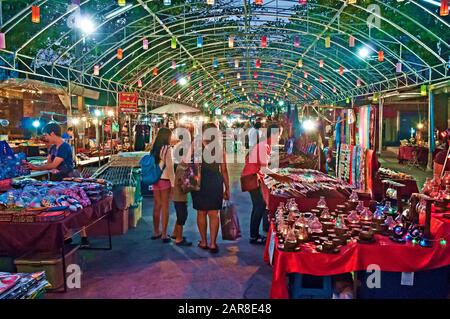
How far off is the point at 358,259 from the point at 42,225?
3175 mm

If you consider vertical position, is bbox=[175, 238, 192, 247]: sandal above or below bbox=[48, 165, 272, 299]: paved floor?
above

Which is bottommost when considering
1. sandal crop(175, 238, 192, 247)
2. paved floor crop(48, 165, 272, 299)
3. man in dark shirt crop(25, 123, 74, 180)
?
paved floor crop(48, 165, 272, 299)

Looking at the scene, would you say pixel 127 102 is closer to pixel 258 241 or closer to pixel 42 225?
pixel 258 241

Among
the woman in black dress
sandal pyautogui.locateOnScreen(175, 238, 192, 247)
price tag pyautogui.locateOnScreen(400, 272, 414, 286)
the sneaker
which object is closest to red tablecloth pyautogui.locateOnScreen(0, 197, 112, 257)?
the sneaker

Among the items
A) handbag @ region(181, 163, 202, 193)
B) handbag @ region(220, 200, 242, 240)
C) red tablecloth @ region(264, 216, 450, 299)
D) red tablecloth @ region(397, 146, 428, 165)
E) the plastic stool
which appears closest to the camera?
red tablecloth @ region(264, 216, 450, 299)

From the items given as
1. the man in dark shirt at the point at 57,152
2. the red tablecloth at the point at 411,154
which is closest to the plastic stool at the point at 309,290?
the man in dark shirt at the point at 57,152

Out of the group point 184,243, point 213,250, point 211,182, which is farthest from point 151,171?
point 213,250

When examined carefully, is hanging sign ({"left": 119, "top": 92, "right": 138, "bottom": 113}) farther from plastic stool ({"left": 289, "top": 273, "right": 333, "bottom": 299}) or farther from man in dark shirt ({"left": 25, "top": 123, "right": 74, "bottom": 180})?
plastic stool ({"left": 289, "top": 273, "right": 333, "bottom": 299})

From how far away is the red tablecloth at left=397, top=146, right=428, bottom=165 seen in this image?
18594 millimetres

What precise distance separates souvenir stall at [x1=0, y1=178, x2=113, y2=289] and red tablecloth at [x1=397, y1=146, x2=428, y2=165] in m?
16.8

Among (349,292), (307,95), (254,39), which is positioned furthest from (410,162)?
(307,95)

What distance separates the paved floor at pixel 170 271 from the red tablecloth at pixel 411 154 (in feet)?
47.2

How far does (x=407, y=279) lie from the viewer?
4090 mm
